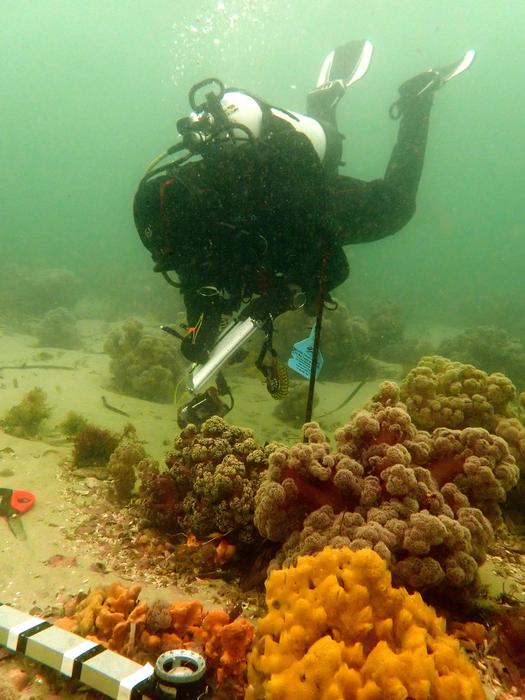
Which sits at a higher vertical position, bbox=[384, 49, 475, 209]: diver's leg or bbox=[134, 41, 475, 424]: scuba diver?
bbox=[384, 49, 475, 209]: diver's leg

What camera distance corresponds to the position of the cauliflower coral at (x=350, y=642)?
1.64 metres

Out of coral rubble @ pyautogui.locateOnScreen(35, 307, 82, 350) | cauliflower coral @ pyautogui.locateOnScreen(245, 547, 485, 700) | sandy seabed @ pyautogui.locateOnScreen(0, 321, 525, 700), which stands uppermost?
coral rubble @ pyautogui.locateOnScreen(35, 307, 82, 350)

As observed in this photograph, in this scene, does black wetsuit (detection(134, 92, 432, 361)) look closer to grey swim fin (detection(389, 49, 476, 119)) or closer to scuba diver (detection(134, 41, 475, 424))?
scuba diver (detection(134, 41, 475, 424))

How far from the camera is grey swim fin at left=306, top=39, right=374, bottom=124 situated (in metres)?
8.21

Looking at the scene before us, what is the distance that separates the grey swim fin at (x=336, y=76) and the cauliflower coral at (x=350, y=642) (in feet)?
26.6

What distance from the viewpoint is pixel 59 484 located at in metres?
4.25

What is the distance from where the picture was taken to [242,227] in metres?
4.68

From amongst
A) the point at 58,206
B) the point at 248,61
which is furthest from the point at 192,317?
the point at 58,206

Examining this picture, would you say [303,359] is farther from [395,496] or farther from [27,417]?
[27,417]

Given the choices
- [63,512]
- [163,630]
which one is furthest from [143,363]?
[163,630]

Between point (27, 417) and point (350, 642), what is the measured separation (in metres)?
5.05

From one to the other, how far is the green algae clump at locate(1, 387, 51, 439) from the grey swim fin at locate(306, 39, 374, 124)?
22.7 feet

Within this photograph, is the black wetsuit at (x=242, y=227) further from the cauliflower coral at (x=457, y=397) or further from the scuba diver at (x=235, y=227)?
the cauliflower coral at (x=457, y=397)

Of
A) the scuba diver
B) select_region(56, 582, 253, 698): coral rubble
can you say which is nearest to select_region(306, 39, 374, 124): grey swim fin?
the scuba diver
